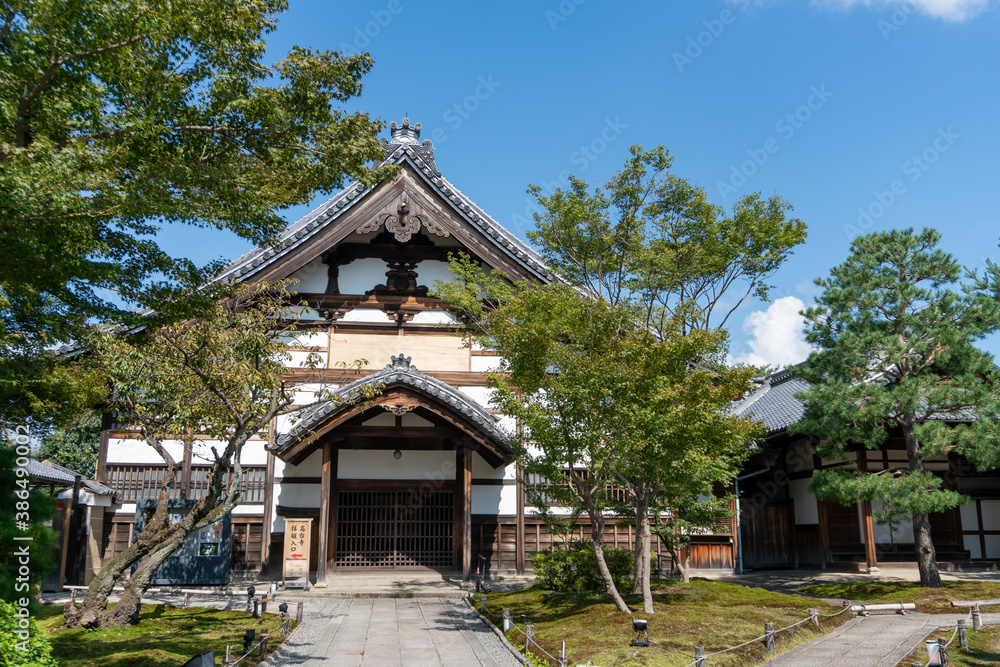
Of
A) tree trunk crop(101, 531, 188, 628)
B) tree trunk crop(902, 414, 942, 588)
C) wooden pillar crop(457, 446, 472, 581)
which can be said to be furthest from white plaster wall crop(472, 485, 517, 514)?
tree trunk crop(902, 414, 942, 588)

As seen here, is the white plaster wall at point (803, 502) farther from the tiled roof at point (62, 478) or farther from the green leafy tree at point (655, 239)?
the tiled roof at point (62, 478)

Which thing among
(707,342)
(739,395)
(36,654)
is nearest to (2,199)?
(36,654)

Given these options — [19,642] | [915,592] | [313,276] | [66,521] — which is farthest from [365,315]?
[915,592]

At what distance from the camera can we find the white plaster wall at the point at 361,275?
20.8 m

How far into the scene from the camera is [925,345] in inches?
628

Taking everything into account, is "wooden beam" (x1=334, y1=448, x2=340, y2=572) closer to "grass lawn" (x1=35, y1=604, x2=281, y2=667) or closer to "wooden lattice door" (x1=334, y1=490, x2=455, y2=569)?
"wooden lattice door" (x1=334, y1=490, x2=455, y2=569)

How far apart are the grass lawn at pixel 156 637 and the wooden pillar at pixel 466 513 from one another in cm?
572

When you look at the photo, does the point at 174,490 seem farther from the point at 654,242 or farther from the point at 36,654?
the point at 654,242

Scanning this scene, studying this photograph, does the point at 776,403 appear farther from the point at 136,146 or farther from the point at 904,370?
the point at 136,146

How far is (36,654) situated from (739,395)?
11.6m

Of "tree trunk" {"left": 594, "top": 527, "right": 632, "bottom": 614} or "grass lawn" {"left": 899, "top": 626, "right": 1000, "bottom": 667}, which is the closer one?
"grass lawn" {"left": 899, "top": 626, "right": 1000, "bottom": 667}

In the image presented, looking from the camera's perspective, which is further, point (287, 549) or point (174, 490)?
point (174, 490)

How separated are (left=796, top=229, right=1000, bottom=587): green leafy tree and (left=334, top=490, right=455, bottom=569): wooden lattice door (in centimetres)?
1025

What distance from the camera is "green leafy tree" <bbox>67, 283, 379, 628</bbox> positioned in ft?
39.7
